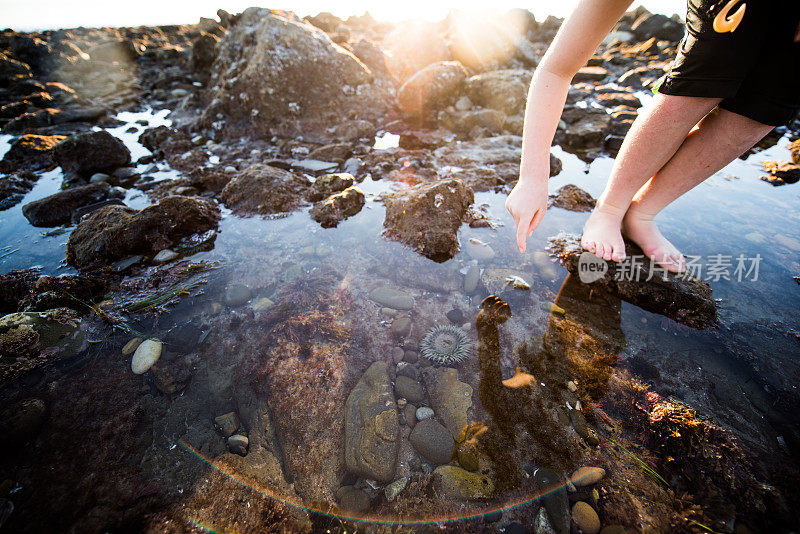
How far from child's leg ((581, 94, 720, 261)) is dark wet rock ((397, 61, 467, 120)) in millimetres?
5563

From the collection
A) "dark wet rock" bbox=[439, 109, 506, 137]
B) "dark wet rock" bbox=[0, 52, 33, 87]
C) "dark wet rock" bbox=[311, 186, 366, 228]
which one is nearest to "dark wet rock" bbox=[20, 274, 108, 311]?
"dark wet rock" bbox=[311, 186, 366, 228]

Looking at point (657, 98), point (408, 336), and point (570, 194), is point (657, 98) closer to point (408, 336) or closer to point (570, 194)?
point (570, 194)

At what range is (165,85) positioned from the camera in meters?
10.5

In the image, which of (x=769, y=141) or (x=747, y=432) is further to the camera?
(x=769, y=141)

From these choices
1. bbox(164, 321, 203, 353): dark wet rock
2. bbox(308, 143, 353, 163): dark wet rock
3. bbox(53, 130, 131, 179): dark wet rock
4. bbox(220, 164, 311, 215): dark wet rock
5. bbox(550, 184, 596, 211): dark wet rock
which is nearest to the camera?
bbox(164, 321, 203, 353): dark wet rock

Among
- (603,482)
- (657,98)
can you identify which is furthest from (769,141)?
(603,482)

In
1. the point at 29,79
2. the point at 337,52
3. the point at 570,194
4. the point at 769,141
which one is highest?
the point at 337,52

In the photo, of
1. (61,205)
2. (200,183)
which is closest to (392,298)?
(200,183)

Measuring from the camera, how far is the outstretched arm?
1499 mm

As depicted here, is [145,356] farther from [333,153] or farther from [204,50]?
[204,50]

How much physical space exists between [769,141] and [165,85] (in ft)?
56.1

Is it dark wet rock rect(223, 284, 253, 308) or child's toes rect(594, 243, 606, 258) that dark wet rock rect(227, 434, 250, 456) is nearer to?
dark wet rock rect(223, 284, 253, 308)

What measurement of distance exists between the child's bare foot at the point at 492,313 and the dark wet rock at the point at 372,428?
89 centimetres

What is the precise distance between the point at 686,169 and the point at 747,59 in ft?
2.42
